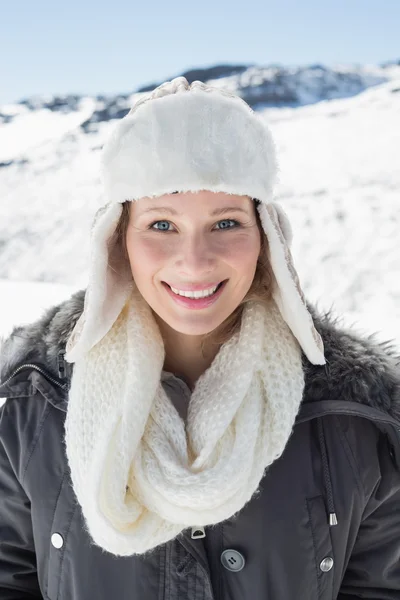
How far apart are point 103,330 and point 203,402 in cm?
24

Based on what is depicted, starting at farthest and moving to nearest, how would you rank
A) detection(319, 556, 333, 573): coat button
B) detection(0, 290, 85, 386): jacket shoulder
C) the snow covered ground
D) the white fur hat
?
the snow covered ground, detection(0, 290, 85, 386): jacket shoulder, detection(319, 556, 333, 573): coat button, the white fur hat

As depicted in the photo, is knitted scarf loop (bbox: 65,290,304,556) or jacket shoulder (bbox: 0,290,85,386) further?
jacket shoulder (bbox: 0,290,85,386)

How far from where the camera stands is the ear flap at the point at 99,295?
109cm

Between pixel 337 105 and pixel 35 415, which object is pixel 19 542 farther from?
pixel 337 105

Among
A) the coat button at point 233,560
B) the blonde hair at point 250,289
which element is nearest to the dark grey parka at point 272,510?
the coat button at point 233,560

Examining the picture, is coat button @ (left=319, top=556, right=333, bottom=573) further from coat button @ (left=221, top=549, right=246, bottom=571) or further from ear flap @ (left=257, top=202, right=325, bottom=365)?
ear flap @ (left=257, top=202, right=325, bottom=365)

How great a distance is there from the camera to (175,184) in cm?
97

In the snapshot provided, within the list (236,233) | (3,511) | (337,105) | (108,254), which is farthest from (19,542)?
(337,105)

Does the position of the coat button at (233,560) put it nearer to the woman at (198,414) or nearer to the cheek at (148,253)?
the woman at (198,414)

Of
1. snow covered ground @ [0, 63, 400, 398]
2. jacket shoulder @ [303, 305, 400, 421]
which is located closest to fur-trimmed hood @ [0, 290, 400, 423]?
jacket shoulder @ [303, 305, 400, 421]

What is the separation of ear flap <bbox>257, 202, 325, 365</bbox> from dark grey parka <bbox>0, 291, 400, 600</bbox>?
59 mm

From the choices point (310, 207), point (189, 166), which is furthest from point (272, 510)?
point (310, 207)

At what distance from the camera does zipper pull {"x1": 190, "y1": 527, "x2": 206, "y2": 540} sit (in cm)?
105

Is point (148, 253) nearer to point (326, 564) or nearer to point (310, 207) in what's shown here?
point (326, 564)
